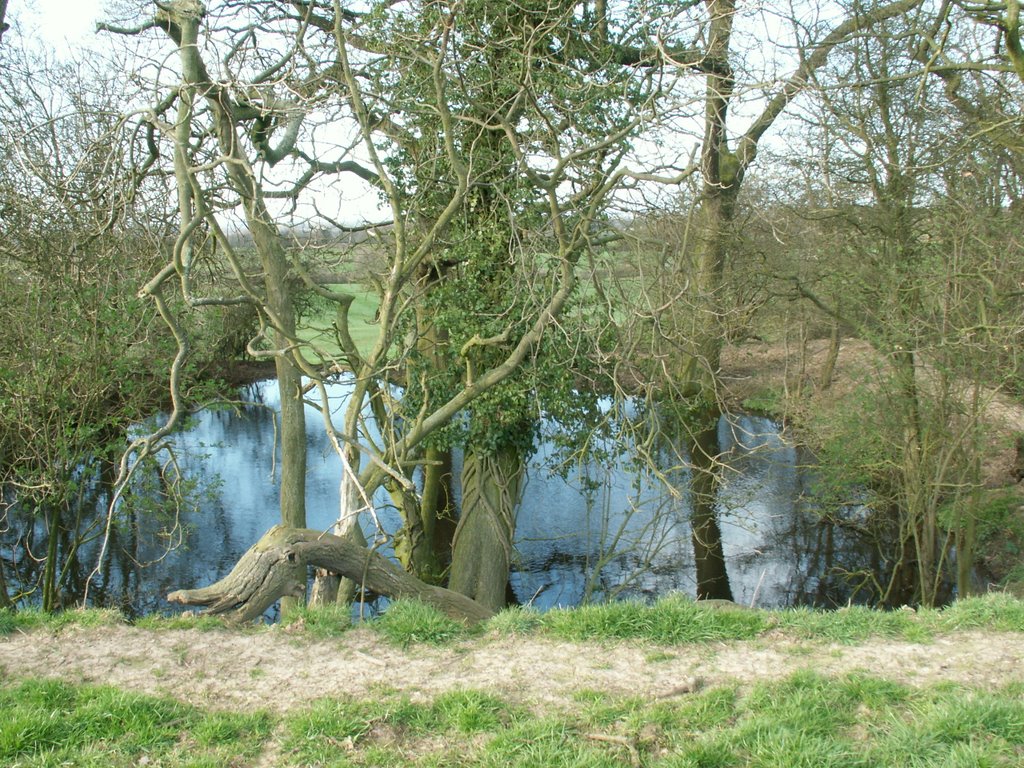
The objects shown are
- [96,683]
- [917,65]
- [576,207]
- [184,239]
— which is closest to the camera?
[96,683]

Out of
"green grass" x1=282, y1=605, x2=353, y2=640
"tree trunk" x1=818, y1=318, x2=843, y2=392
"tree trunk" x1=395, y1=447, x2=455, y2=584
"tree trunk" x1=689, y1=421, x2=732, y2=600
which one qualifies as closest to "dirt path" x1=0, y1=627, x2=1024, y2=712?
"green grass" x1=282, y1=605, x2=353, y2=640

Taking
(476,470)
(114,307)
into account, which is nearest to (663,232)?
(476,470)

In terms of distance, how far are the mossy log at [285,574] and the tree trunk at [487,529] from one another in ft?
14.6

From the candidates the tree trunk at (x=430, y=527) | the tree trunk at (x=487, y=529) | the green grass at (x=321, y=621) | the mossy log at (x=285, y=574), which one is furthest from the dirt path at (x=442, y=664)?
the tree trunk at (x=487, y=529)

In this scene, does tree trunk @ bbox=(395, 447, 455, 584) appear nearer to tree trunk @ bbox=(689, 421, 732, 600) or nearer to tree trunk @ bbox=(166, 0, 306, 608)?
→ tree trunk @ bbox=(166, 0, 306, 608)

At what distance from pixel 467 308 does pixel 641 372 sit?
2.61m

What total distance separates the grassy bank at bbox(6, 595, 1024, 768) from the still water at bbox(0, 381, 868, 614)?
7808mm

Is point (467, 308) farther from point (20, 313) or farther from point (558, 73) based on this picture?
point (20, 313)

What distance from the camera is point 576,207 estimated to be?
9.67 meters

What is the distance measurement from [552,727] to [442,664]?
1128 mm

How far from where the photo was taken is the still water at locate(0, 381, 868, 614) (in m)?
13.8

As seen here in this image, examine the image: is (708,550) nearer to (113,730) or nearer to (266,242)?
(266,242)

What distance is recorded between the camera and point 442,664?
→ 4.89 metres

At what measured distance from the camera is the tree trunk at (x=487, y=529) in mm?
12125
